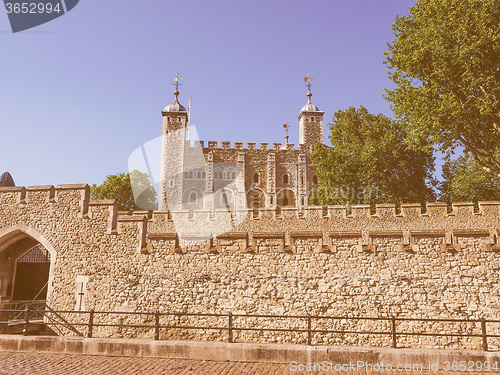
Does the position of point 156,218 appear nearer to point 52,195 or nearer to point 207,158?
point 52,195

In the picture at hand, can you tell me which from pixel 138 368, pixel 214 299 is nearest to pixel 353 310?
pixel 214 299

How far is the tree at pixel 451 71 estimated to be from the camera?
12703mm

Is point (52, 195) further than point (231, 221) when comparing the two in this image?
No

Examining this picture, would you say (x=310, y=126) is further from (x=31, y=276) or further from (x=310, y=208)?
(x=31, y=276)

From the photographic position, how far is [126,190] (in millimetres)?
39344

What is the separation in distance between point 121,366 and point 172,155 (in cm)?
3725

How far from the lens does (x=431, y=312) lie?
898 centimetres

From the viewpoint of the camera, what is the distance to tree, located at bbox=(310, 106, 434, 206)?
76.9ft

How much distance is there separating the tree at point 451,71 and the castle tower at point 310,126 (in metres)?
30.6

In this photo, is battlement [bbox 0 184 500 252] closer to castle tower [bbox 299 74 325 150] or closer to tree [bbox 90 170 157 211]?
tree [bbox 90 170 157 211]

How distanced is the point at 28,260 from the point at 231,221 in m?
10.4

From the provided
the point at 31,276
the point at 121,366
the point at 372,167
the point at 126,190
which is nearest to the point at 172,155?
the point at 126,190

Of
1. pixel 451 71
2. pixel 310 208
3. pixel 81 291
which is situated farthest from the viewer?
pixel 310 208

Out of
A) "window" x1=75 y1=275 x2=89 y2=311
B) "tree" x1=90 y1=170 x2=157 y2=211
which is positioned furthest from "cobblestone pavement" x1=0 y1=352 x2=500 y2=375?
"tree" x1=90 y1=170 x2=157 y2=211
